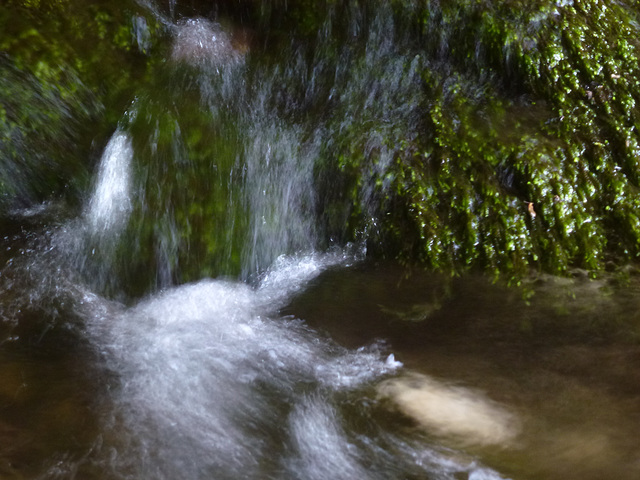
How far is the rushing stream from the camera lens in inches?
109

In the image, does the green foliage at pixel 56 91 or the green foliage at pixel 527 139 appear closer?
the green foliage at pixel 527 139

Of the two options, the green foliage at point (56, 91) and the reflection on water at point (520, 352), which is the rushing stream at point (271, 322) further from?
the green foliage at point (56, 91)

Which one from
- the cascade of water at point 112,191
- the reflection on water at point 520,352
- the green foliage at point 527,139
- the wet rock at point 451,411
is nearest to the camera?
the reflection on water at point 520,352

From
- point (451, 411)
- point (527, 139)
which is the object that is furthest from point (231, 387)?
point (527, 139)

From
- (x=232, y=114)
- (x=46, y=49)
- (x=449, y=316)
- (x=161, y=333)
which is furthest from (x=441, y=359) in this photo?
(x=46, y=49)

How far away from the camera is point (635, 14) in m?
4.49

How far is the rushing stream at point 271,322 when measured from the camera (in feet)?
9.11

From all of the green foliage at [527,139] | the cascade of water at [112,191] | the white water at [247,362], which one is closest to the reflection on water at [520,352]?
the white water at [247,362]

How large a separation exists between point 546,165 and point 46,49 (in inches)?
141

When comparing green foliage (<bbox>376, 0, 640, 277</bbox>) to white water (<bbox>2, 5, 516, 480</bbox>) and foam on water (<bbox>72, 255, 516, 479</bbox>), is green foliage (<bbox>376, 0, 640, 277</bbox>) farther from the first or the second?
foam on water (<bbox>72, 255, 516, 479</bbox>)

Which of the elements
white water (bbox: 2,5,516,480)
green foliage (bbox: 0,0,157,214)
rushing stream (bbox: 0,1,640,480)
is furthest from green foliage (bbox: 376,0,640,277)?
green foliage (bbox: 0,0,157,214)

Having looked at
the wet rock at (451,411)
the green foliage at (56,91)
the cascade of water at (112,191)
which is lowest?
the wet rock at (451,411)

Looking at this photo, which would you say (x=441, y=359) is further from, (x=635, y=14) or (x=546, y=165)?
(x=635, y=14)

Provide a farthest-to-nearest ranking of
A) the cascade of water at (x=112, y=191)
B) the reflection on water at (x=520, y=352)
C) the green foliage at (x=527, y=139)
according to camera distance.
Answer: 1. the cascade of water at (x=112, y=191)
2. the green foliage at (x=527, y=139)
3. the reflection on water at (x=520, y=352)
